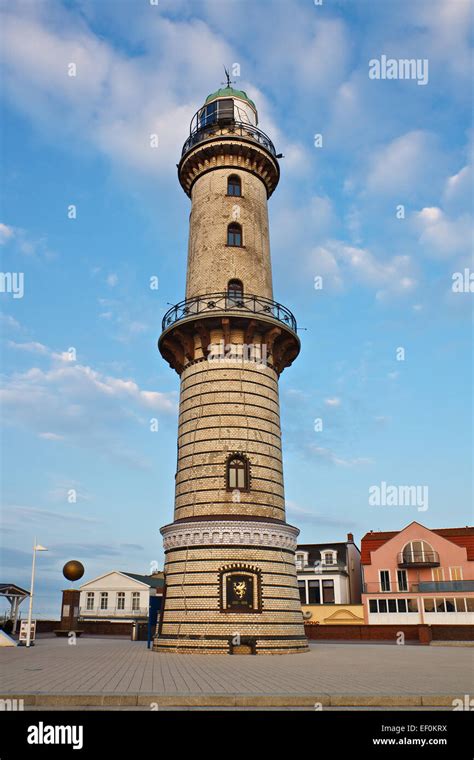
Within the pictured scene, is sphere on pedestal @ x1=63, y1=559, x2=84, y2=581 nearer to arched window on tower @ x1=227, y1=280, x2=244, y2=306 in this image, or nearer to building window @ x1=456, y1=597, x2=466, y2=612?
arched window on tower @ x1=227, y1=280, x2=244, y2=306

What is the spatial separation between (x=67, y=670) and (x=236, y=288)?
16057 mm

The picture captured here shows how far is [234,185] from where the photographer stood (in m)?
27.3

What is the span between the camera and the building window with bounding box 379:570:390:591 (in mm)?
42438

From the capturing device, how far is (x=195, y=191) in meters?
28.2

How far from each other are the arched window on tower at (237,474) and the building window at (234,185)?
12.7m

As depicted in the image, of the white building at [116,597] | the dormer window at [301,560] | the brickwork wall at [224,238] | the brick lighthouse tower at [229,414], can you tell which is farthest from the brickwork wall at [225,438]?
the white building at [116,597]

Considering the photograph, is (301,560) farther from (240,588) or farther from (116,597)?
(240,588)

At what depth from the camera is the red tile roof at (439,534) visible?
42.2m

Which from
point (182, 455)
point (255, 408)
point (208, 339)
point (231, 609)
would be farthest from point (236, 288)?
point (231, 609)

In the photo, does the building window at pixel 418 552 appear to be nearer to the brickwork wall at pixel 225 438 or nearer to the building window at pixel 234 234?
the brickwork wall at pixel 225 438

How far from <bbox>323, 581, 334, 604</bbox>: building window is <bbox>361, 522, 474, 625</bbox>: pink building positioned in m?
5.62

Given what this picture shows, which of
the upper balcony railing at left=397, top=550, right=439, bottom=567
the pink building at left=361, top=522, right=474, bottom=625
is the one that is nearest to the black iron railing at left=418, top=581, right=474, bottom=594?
the pink building at left=361, top=522, right=474, bottom=625
